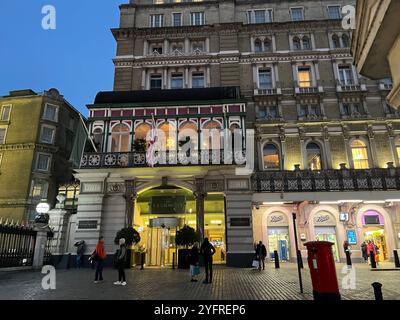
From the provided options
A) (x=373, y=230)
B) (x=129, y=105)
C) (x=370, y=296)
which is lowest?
(x=370, y=296)

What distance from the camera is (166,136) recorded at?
22.2 metres

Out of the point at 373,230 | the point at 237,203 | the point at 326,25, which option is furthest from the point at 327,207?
the point at 326,25

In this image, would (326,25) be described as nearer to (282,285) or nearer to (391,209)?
(391,209)

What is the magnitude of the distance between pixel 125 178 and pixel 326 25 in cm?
2356

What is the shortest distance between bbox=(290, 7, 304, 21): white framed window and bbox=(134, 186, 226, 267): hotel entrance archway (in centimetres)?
2049

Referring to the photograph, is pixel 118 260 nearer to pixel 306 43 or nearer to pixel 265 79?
pixel 265 79

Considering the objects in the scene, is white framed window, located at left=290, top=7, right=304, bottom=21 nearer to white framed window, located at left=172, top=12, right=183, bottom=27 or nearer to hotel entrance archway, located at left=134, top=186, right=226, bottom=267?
white framed window, located at left=172, top=12, right=183, bottom=27

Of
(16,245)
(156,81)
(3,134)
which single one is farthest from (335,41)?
(3,134)

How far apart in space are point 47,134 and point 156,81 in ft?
58.2

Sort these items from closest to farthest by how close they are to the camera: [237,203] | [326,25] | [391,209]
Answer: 1. [237,203]
2. [391,209]
3. [326,25]

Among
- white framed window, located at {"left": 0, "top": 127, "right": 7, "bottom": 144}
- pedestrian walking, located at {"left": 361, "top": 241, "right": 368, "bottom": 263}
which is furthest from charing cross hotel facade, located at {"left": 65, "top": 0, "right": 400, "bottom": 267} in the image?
white framed window, located at {"left": 0, "top": 127, "right": 7, "bottom": 144}

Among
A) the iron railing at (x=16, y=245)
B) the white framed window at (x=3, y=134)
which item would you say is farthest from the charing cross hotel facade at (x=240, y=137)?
the white framed window at (x=3, y=134)

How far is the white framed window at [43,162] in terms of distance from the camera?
116 feet

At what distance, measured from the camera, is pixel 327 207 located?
79.3 feet
